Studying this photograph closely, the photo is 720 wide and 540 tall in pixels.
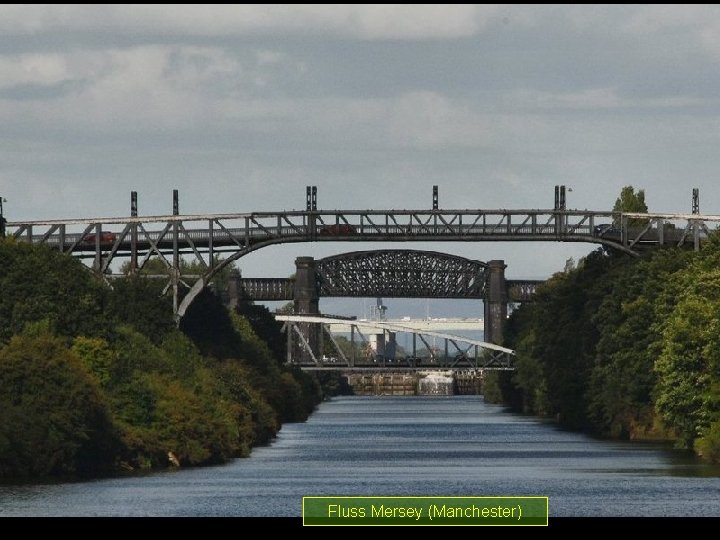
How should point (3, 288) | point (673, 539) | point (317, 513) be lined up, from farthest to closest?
1. point (3, 288)
2. point (317, 513)
3. point (673, 539)

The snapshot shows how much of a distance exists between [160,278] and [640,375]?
45719mm

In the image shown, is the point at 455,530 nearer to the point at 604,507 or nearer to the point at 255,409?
the point at 604,507

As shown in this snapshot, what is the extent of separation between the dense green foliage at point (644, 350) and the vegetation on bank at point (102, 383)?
22119 millimetres

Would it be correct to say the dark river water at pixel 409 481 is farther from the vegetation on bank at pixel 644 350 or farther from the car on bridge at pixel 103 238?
the car on bridge at pixel 103 238

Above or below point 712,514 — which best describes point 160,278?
above

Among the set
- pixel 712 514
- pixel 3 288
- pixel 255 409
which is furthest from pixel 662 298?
pixel 712 514

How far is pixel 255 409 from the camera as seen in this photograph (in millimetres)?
163000

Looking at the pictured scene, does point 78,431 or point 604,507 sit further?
point 78,431
